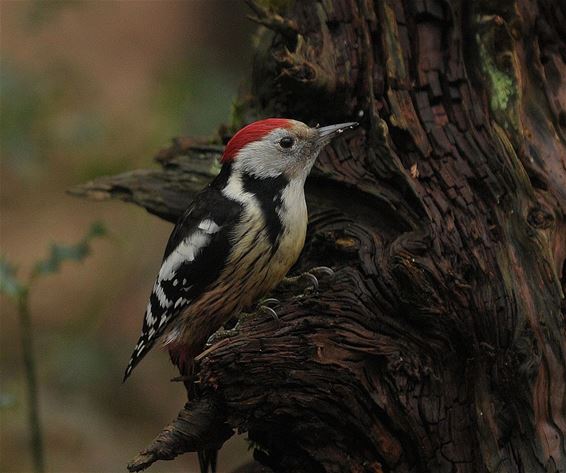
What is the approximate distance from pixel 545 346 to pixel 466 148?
32.6 inches

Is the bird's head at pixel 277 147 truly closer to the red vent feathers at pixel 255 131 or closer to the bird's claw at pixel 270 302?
the red vent feathers at pixel 255 131

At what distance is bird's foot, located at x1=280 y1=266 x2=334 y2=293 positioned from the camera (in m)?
3.38

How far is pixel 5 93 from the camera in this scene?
20.2ft

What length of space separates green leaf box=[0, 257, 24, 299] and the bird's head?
1.01 metres

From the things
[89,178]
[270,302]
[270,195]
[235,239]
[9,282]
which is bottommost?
[89,178]

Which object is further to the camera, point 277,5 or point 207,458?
point 277,5

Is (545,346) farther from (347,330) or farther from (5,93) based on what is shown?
(5,93)

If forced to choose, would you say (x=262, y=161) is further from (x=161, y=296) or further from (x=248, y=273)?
(x=161, y=296)

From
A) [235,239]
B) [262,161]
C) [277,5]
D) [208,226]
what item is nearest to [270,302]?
[235,239]

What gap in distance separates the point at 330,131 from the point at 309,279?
2.06 ft

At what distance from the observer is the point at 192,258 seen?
360cm

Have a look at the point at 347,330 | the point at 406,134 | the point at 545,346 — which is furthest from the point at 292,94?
the point at 545,346

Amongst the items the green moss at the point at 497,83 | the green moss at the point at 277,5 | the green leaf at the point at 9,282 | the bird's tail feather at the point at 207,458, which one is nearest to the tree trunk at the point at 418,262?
the green moss at the point at 497,83

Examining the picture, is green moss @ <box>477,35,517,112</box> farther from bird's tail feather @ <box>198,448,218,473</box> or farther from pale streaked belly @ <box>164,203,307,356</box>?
bird's tail feather @ <box>198,448,218,473</box>
